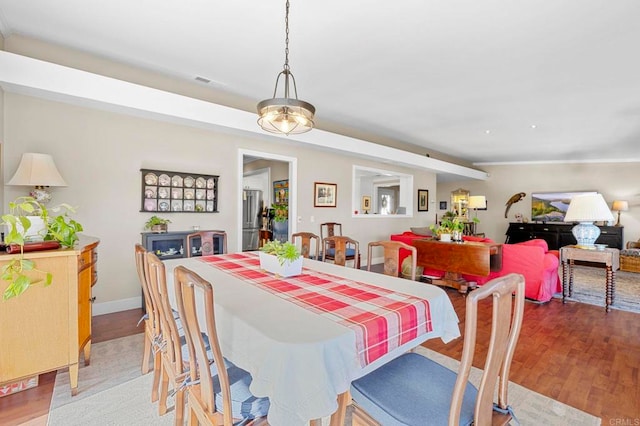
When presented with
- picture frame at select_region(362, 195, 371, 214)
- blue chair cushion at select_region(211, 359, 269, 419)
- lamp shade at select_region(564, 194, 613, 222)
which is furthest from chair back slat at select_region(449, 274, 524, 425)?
picture frame at select_region(362, 195, 371, 214)

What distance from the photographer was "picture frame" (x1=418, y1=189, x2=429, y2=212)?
318 inches

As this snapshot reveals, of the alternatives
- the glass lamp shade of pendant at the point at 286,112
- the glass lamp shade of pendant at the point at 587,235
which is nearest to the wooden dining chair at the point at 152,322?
the glass lamp shade of pendant at the point at 286,112

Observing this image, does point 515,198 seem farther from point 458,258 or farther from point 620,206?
point 458,258

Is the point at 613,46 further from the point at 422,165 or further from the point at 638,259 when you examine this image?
the point at 638,259

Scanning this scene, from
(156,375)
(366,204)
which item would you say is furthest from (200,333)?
(366,204)

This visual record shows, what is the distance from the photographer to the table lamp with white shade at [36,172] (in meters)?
2.84

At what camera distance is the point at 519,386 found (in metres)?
2.22

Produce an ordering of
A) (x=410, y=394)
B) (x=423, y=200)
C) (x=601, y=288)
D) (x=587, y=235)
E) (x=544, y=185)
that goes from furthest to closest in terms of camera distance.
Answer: (x=544, y=185) → (x=423, y=200) → (x=601, y=288) → (x=587, y=235) → (x=410, y=394)

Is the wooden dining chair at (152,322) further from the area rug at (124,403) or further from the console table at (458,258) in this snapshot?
the console table at (458,258)

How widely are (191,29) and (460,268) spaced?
446 centimetres

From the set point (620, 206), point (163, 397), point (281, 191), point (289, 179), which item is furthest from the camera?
point (620, 206)

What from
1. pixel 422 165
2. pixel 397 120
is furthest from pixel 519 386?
pixel 422 165

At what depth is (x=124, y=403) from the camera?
1.98 metres

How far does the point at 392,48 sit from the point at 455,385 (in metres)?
2.96
